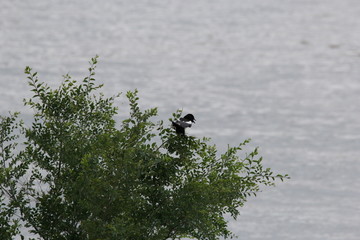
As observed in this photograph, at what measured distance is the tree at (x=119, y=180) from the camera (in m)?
29.5

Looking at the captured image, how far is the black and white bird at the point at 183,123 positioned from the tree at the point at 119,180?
274 mm

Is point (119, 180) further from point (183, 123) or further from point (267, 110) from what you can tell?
point (267, 110)

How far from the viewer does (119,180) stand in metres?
29.5

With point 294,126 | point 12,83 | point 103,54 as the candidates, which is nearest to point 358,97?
point 294,126

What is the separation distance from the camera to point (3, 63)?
184500 millimetres

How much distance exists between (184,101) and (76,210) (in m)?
140

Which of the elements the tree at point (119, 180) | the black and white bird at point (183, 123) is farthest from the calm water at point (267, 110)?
the black and white bird at point (183, 123)

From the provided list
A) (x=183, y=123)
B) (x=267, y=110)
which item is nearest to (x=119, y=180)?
(x=183, y=123)

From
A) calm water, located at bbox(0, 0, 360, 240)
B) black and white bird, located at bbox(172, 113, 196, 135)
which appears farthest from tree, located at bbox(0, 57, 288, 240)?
calm water, located at bbox(0, 0, 360, 240)

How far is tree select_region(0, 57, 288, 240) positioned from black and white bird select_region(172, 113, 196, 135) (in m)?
0.27

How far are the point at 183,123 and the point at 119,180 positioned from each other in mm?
2318

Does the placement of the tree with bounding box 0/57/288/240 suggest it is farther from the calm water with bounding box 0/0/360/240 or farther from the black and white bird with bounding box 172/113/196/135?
the calm water with bounding box 0/0/360/240

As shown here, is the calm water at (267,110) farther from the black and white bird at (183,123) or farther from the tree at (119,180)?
the black and white bird at (183,123)

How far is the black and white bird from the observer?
95.0 ft
